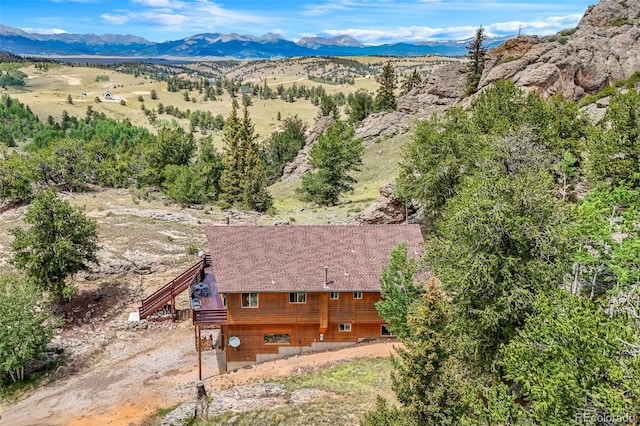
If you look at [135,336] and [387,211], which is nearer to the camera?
[135,336]

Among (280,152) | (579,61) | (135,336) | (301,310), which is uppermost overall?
(579,61)

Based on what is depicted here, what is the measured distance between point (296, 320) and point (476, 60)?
236ft

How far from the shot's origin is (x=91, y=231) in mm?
36531

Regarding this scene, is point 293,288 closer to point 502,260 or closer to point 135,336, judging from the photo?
point 502,260

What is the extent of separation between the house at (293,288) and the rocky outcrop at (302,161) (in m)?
52.5

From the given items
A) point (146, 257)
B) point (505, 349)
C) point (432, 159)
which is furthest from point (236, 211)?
point (505, 349)

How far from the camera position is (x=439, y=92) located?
88688 mm

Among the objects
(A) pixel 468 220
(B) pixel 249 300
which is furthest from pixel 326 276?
(A) pixel 468 220

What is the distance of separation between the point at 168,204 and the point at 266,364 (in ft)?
120

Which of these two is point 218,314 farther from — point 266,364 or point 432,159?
point 432,159

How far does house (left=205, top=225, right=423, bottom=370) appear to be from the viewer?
27.6 metres

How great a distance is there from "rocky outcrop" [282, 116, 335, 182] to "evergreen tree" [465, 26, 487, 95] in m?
27.6

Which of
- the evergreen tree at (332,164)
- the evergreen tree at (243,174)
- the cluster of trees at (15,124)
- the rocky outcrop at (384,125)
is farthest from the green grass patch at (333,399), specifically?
the cluster of trees at (15,124)

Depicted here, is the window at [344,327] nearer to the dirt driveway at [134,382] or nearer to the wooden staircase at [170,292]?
the dirt driveway at [134,382]
